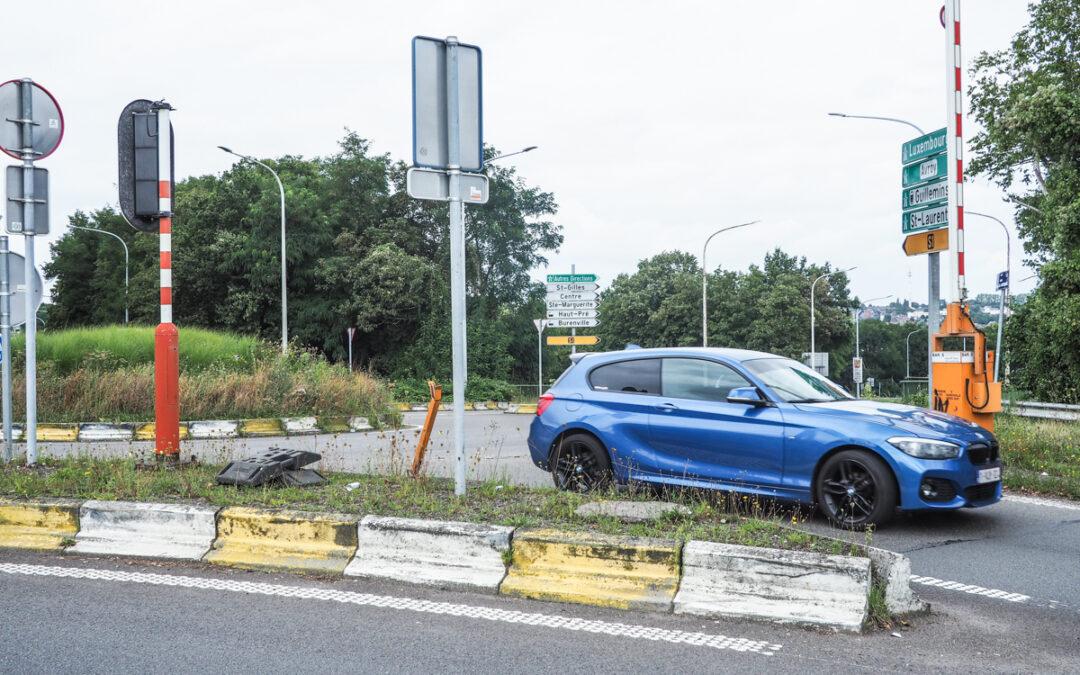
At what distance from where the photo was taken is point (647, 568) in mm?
5152

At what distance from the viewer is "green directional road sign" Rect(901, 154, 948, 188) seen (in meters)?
11.0

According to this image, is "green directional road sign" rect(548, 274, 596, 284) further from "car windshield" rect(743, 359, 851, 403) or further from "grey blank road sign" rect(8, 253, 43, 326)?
"grey blank road sign" rect(8, 253, 43, 326)

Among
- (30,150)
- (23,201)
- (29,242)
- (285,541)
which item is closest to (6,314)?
(29,242)

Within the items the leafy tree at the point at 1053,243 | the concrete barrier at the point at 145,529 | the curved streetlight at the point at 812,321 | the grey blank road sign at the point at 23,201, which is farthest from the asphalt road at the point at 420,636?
the curved streetlight at the point at 812,321

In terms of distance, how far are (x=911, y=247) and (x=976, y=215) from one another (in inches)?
1264

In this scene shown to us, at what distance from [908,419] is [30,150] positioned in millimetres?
8394

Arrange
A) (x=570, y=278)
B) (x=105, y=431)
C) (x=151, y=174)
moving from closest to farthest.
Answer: (x=151, y=174) → (x=105, y=431) → (x=570, y=278)

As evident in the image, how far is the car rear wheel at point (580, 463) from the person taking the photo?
8.52 metres

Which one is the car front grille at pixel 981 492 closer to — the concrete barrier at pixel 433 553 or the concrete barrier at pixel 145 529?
the concrete barrier at pixel 433 553

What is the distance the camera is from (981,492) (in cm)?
733

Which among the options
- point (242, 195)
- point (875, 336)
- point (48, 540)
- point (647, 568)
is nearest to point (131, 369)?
point (48, 540)

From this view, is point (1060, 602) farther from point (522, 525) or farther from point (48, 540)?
point (48, 540)

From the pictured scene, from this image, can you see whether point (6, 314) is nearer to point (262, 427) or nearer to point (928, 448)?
point (262, 427)

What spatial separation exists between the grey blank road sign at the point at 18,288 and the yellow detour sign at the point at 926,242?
32.9ft
